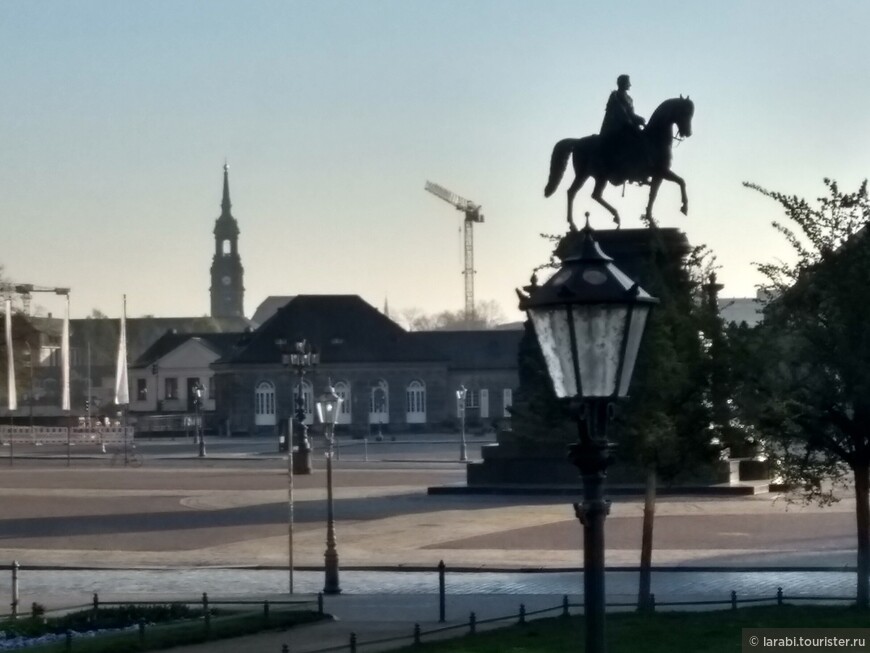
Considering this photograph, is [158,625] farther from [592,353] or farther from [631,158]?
[631,158]

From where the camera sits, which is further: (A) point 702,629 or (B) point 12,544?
(B) point 12,544

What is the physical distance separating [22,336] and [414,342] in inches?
1230

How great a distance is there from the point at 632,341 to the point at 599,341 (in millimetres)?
194

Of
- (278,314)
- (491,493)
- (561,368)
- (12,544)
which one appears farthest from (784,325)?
(278,314)

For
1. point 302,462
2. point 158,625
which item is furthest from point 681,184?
point 302,462

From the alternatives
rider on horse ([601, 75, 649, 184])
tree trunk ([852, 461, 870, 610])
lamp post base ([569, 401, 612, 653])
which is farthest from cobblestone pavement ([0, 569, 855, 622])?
lamp post base ([569, 401, 612, 653])

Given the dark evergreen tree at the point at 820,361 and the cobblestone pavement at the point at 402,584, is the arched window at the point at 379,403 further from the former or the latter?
the dark evergreen tree at the point at 820,361

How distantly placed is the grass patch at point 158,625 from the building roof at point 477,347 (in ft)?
326

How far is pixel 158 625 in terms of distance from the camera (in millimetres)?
18703

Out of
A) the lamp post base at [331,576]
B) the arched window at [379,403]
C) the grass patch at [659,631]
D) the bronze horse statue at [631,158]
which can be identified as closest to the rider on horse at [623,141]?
the bronze horse statue at [631,158]

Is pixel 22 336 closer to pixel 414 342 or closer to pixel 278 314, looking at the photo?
pixel 278 314

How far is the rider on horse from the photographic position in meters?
34.4

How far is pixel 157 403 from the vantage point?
448ft

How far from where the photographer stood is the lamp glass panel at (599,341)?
824 cm
